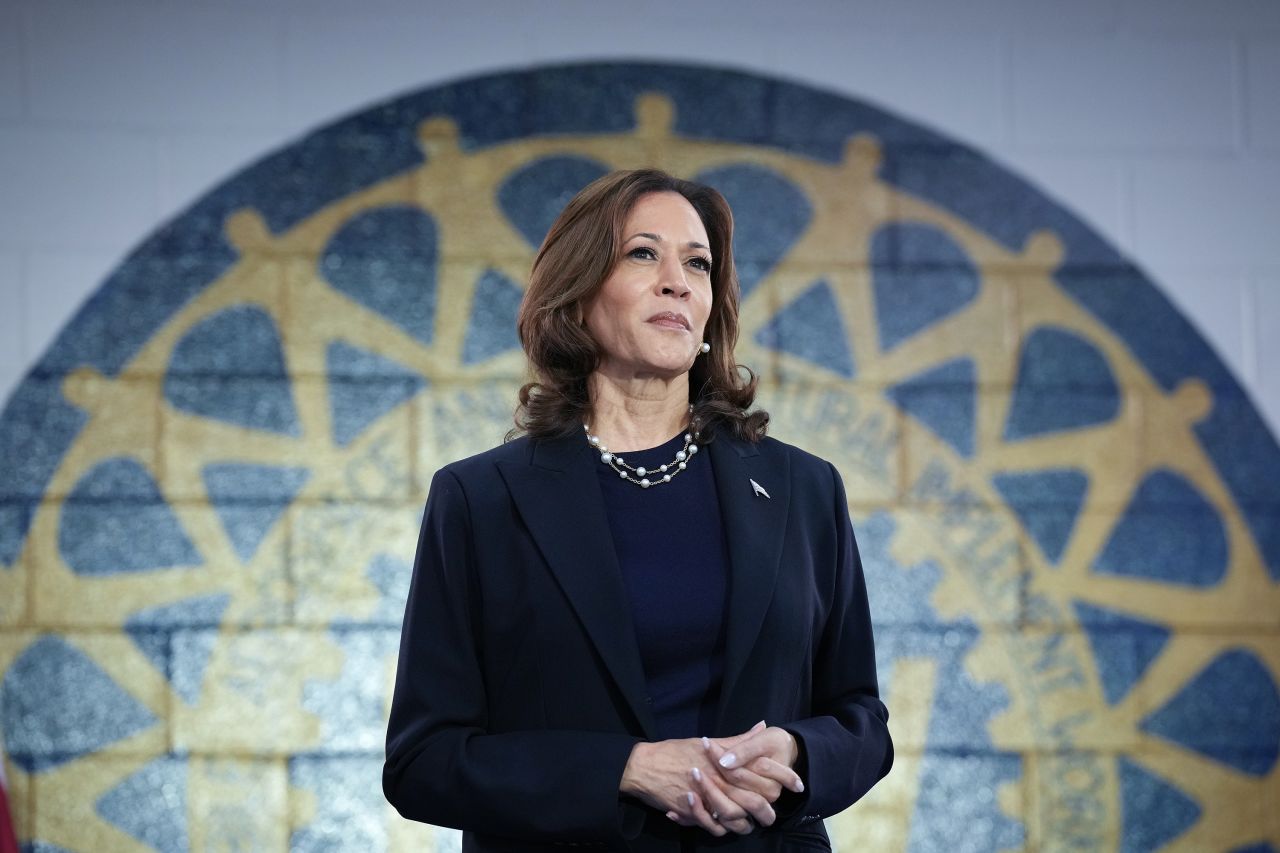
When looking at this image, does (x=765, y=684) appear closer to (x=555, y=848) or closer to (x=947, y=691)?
(x=555, y=848)

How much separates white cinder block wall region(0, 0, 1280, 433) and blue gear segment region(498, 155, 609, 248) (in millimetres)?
214

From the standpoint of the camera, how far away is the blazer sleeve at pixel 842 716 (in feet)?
4.99

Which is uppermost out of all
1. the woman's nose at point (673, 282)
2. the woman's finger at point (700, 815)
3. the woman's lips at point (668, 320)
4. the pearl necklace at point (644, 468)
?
the woman's nose at point (673, 282)

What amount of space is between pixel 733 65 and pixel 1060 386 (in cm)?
88

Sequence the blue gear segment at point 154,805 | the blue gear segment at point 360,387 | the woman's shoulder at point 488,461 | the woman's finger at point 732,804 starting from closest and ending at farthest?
the woman's finger at point 732,804 → the woman's shoulder at point 488,461 → the blue gear segment at point 154,805 → the blue gear segment at point 360,387

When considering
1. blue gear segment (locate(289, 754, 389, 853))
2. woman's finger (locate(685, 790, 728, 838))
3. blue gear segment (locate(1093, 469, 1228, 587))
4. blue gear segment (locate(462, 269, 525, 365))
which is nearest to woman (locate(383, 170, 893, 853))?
woman's finger (locate(685, 790, 728, 838))

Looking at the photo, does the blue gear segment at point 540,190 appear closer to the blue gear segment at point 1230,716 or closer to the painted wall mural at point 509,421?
the painted wall mural at point 509,421

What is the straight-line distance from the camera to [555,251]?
1765 millimetres

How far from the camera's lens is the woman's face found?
1.69m

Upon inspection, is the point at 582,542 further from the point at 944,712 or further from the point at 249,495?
the point at 944,712

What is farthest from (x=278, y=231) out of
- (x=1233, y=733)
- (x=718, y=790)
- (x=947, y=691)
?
(x=1233, y=733)

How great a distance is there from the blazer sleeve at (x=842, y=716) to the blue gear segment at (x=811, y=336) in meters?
1.19

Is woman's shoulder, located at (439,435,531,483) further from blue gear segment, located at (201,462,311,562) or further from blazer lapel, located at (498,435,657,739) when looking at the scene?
blue gear segment, located at (201,462,311,562)

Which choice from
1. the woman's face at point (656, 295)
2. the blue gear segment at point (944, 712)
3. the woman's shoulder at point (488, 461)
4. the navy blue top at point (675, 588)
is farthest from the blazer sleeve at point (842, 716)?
the blue gear segment at point (944, 712)
